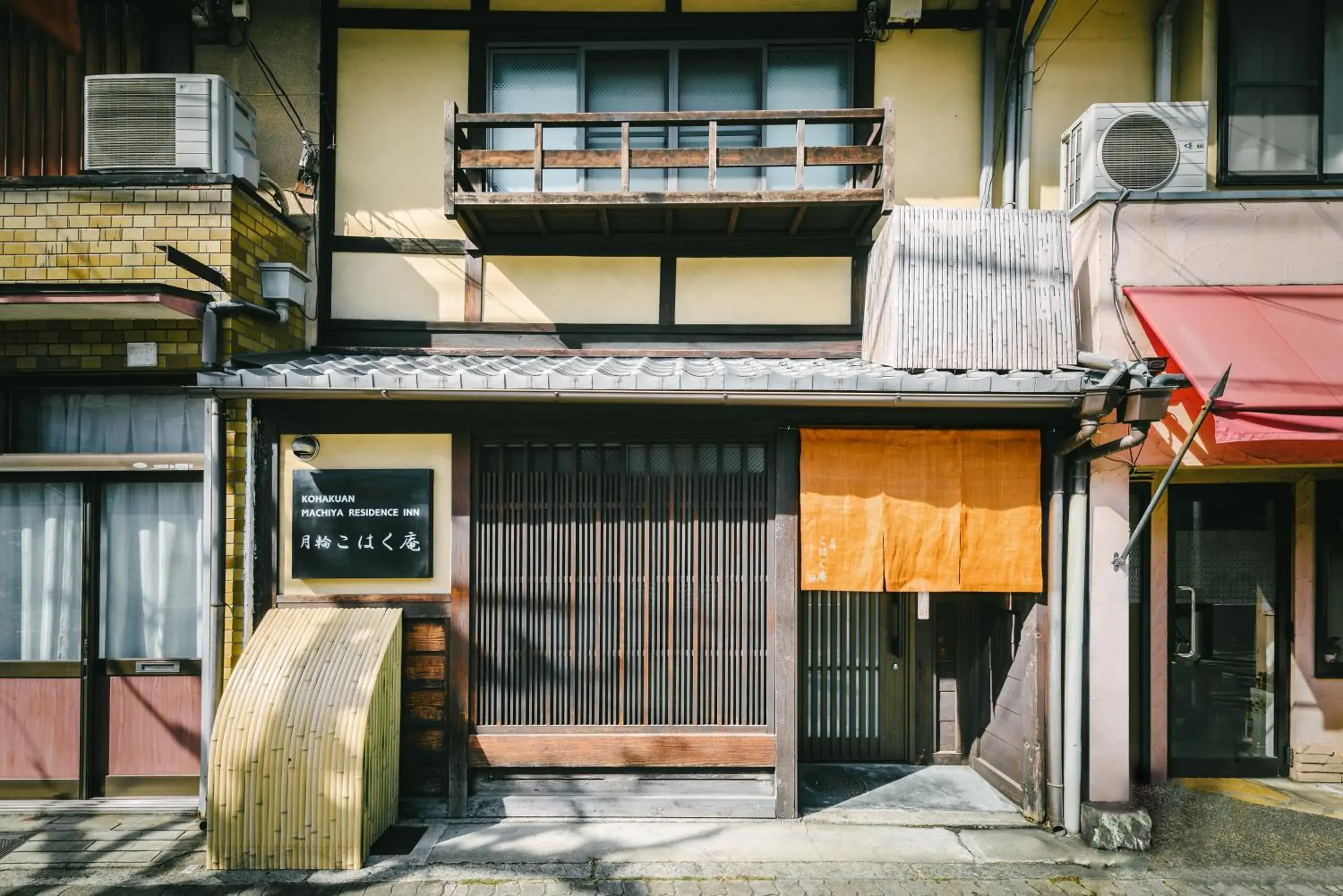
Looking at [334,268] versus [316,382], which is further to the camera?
[334,268]

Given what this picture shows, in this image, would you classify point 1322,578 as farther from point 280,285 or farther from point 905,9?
point 280,285

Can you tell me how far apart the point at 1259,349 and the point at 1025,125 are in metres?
2.79

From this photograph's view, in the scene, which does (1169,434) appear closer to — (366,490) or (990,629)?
(990,629)

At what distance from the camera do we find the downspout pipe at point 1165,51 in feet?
21.7

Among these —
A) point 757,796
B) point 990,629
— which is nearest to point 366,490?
point 757,796

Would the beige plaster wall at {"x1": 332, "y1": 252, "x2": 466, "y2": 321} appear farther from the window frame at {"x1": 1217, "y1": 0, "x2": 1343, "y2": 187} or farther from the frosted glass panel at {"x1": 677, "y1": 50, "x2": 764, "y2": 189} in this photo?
the window frame at {"x1": 1217, "y1": 0, "x2": 1343, "y2": 187}

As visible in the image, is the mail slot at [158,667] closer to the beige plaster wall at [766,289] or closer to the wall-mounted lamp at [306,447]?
the wall-mounted lamp at [306,447]

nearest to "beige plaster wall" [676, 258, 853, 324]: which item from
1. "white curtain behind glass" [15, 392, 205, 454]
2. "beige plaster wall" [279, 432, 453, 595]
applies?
"beige plaster wall" [279, 432, 453, 595]

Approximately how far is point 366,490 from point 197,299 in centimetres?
200

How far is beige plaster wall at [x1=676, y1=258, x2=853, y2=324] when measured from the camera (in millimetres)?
6832

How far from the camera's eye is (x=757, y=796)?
597cm

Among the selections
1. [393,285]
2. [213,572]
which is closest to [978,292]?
[393,285]

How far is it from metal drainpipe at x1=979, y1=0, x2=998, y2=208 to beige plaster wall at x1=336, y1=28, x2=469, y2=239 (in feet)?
16.3

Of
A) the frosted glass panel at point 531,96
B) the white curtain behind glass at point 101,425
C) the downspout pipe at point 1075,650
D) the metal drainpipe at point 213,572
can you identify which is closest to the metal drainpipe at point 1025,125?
the downspout pipe at point 1075,650
